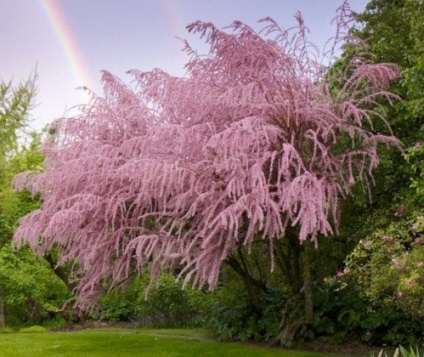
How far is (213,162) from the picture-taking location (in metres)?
9.26

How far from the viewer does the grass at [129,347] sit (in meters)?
12.3

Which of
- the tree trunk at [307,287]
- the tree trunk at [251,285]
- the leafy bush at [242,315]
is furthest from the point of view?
the leafy bush at [242,315]

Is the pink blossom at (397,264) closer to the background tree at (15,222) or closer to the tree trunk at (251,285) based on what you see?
the tree trunk at (251,285)

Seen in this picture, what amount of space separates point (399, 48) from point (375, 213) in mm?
3576

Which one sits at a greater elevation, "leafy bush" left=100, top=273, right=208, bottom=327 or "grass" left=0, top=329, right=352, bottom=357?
"leafy bush" left=100, top=273, right=208, bottom=327

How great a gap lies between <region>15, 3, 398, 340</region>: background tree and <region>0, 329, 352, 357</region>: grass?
5.88 ft

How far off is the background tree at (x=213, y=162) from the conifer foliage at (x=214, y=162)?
29 mm

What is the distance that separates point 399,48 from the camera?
39.3 feet

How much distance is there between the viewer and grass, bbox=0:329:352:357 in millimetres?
12328

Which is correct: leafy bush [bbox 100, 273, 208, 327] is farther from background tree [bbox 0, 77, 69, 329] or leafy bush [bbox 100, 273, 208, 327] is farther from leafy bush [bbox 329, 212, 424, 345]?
leafy bush [bbox 329, 212, 424, 345]

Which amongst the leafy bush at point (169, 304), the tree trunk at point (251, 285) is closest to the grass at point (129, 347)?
the tree trunk at point (251, 285)

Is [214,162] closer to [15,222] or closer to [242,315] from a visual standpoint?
[242,315]

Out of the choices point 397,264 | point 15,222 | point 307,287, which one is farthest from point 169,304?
point 397,264

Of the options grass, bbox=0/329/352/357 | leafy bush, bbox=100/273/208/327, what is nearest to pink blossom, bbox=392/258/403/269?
grass, bbox=0/329/352/357
